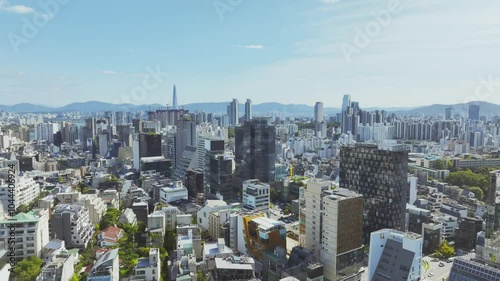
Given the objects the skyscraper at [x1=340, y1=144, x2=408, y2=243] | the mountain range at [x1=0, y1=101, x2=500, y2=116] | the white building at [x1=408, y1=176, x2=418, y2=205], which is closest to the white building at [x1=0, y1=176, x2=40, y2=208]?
the skyscraper at [x1=340, y1=144, x2=408, y2=243]

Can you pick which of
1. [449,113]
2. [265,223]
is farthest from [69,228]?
[449,113]

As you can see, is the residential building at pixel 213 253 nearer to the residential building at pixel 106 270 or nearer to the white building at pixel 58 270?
the residential building at pixel 106 270

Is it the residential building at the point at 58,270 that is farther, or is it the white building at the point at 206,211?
the white building at the point at 206,211

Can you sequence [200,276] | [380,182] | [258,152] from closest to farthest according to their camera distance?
[200,276], [380,182], [258,152]

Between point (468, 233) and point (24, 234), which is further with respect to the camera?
point (468, 233)

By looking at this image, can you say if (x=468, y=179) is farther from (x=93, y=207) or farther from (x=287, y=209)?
(x=93, y=207)

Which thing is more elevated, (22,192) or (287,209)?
(22,192)

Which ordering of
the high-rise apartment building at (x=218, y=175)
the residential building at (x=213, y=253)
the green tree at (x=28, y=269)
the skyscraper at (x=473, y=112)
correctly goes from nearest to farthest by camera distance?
the green tree at (x=28, y=269) < the residential building at (x=213, y=253) < the high-rise apartment building at (x=218, y=175) < the skyscraper at (x=473, y=112)

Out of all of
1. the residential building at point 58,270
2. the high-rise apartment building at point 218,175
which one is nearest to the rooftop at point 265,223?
the residential building at point 58,270
